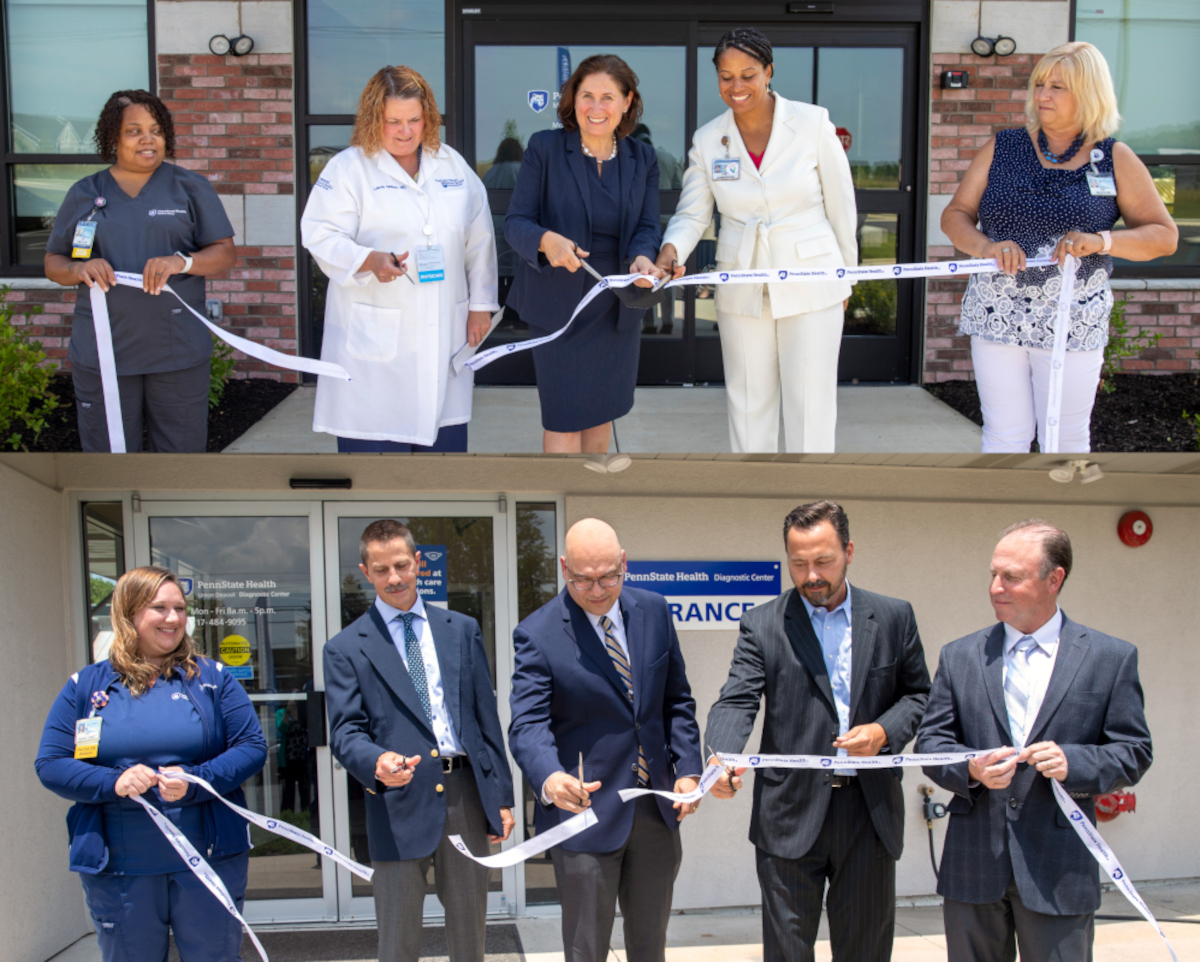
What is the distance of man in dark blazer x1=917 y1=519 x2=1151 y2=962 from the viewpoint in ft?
9.53

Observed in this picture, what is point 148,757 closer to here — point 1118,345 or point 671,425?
point 671,425

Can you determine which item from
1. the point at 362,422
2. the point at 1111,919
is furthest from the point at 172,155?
the point at 1111,919

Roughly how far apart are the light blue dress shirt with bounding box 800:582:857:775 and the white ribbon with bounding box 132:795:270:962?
189cm

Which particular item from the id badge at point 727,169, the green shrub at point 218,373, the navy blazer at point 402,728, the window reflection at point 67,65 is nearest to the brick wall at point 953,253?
the id badge at point 727,169

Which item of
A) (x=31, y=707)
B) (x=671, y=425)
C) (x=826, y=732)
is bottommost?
(x=31, y=707)

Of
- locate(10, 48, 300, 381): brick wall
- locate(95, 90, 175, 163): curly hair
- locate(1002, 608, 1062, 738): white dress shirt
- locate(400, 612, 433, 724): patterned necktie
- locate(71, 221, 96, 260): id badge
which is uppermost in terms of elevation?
locate(10, 48, 300, 381): brick wall

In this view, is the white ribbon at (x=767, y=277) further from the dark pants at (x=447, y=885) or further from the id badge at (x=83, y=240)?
the dark pants at (x=447, y=885)

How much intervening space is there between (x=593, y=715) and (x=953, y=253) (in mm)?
5056

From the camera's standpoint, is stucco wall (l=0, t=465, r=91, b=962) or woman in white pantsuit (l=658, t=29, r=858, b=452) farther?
stucco wall (l=0, t=465, r=91, b=962)

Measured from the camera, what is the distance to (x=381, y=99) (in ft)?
12.1

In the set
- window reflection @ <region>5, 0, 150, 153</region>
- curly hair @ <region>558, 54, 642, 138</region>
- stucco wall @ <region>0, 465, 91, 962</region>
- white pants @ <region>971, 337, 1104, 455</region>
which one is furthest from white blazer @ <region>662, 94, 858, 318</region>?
window reflection @ <region>5, 0, 150, 153</region>

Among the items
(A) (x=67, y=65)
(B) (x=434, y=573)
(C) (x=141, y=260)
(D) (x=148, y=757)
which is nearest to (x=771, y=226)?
(C) (x=141, y=260)

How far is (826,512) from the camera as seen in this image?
10.2 feet

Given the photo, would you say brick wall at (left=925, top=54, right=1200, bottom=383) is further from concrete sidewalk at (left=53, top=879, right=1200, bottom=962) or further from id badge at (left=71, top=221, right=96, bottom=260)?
id badge at (left=71, top=221, right=96, bottom=260)
